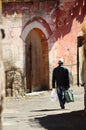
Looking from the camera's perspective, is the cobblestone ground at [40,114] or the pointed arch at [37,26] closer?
the cobblestone ground at [40,114]

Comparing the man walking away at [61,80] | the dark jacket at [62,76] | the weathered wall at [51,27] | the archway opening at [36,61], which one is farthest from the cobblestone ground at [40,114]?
the weathered wall at [51,27]

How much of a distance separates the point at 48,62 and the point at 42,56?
0.34 metres

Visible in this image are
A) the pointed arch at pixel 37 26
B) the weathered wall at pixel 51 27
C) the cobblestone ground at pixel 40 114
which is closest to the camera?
the cobblestone ground at pixel 40 114

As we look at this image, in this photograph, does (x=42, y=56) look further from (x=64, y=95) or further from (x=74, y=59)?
(x=64, y=95)

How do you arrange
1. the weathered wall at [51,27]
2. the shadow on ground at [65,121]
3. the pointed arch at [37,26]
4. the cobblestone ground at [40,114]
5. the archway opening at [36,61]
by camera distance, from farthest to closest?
the archway opening at [36,61] < the pointed arch at [37,26] < the weathered wall at [51,27] < the cobblestone ground at [40,114] < the shadow on ground at [65,121]

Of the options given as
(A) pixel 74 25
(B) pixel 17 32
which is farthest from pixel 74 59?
(B) pixel 17 32

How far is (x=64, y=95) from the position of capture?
16.3 meters

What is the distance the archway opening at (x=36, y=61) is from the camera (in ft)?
69.2

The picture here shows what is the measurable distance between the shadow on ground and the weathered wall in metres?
5.72

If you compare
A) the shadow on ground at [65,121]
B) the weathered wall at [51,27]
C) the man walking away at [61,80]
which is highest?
the weathered wall at [51,27]

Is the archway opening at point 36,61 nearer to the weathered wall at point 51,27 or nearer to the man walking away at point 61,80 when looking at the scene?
the weathered wall at point 51,27

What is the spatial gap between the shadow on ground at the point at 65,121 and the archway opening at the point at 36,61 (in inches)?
246

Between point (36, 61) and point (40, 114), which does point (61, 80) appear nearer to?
point (40, 114)

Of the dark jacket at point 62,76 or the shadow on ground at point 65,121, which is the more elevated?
the dark jacket at point 62,76
